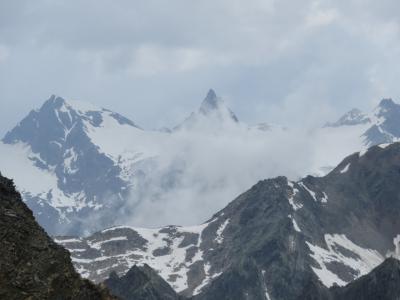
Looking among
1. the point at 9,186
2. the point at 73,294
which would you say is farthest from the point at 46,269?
the point at 9,186

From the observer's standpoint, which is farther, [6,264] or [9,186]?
[9,186]

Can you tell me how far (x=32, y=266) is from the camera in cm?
5494

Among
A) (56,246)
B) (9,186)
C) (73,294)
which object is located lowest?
(73,294)

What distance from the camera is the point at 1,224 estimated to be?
56.9m

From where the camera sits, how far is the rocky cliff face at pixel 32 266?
52594mm

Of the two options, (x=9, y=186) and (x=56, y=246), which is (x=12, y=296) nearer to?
(x=56, y=246)

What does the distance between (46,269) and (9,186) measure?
929 centimetres

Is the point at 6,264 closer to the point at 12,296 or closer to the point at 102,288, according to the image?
the point at 12,296

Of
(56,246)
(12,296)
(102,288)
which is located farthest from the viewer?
(56,246)

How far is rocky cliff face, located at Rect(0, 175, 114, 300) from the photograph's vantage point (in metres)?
52.6

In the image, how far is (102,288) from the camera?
55.2 metres

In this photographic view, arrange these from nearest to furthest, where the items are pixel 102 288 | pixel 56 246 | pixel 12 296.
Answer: pixel 12 296 < pixel 102 288 < pixel 56 246

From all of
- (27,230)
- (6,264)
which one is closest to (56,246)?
(27,230)

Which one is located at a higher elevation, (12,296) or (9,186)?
(9,186)
